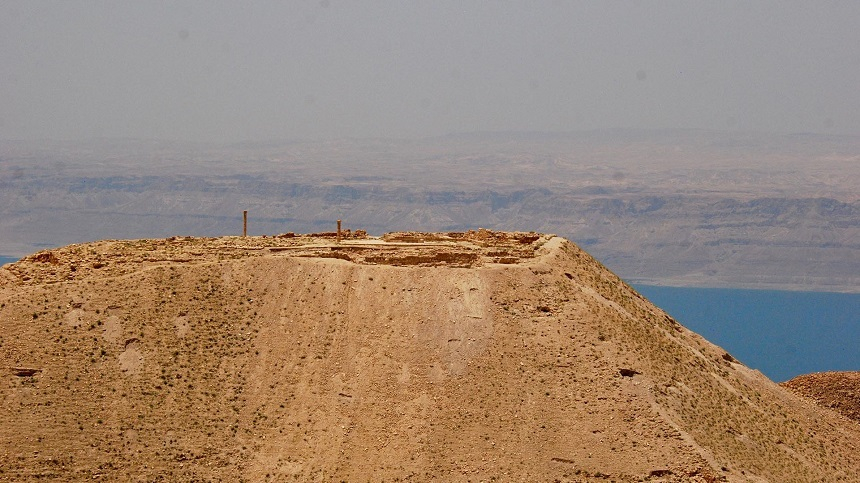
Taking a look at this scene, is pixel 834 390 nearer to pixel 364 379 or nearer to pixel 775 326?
pixel 364 379

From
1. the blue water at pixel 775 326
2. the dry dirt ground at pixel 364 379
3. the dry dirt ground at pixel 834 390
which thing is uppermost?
the dry dirt ground at pixel 364 379

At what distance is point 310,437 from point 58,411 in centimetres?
803

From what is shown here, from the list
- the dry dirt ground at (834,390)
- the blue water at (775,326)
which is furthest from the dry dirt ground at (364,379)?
the blue water at (775,326)

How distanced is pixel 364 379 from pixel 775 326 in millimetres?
136305

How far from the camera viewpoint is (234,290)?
1818 inches

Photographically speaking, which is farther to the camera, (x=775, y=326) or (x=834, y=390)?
(x=775, y=326)

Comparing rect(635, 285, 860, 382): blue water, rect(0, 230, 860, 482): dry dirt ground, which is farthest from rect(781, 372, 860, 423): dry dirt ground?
rect(635, 285, 860, 382): blue water

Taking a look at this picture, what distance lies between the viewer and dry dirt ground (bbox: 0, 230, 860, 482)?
39938 millimetres

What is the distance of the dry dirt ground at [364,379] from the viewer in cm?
3994

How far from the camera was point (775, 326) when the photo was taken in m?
170

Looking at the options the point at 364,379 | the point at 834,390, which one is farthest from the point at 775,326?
the point at 364,379

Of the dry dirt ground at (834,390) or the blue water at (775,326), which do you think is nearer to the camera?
the dry dirt ground at (834,390)

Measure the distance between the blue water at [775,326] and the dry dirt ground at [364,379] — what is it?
8597 centimetres

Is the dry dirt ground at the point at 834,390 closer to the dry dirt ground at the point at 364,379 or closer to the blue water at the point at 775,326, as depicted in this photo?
the dry dirt ground at the point at 364,379
